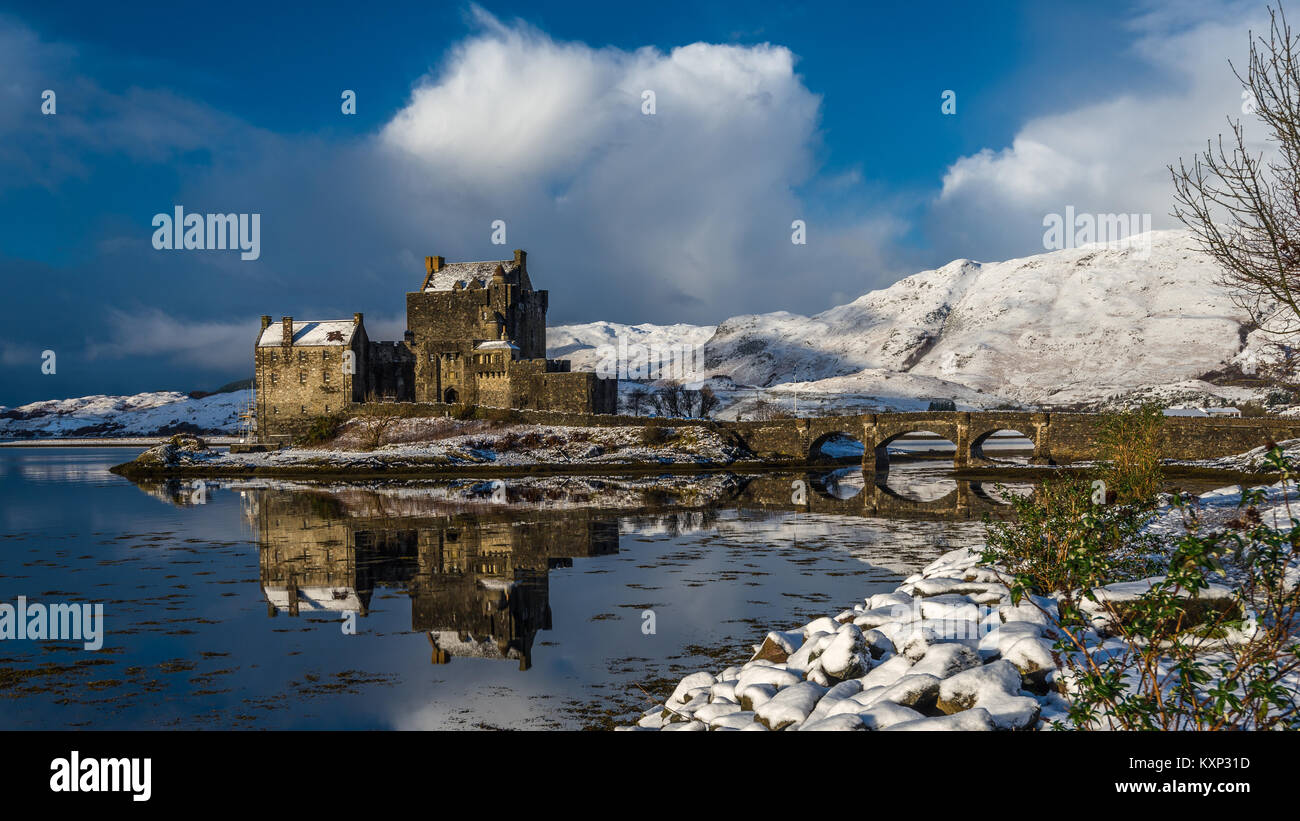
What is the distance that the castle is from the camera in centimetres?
7562

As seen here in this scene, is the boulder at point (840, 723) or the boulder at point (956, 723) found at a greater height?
the boulder at point (956, 723)

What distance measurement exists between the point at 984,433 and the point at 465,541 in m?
51.0

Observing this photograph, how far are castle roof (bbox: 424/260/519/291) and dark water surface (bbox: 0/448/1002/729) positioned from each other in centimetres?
4586

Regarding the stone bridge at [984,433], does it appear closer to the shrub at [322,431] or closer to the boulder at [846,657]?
the shrub at [322,431]

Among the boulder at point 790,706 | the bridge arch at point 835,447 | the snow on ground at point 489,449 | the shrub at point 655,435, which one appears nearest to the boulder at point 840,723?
the boulder at point 790,706

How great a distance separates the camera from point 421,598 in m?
17.9

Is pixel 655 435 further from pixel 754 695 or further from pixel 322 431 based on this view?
pixel 754 695

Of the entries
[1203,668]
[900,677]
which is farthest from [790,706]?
[1203,668]

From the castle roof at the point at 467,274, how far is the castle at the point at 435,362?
4.0 inches

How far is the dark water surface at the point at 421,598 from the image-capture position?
452 inches

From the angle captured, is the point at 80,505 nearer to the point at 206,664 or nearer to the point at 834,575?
the point at 206,664

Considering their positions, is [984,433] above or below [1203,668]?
above
